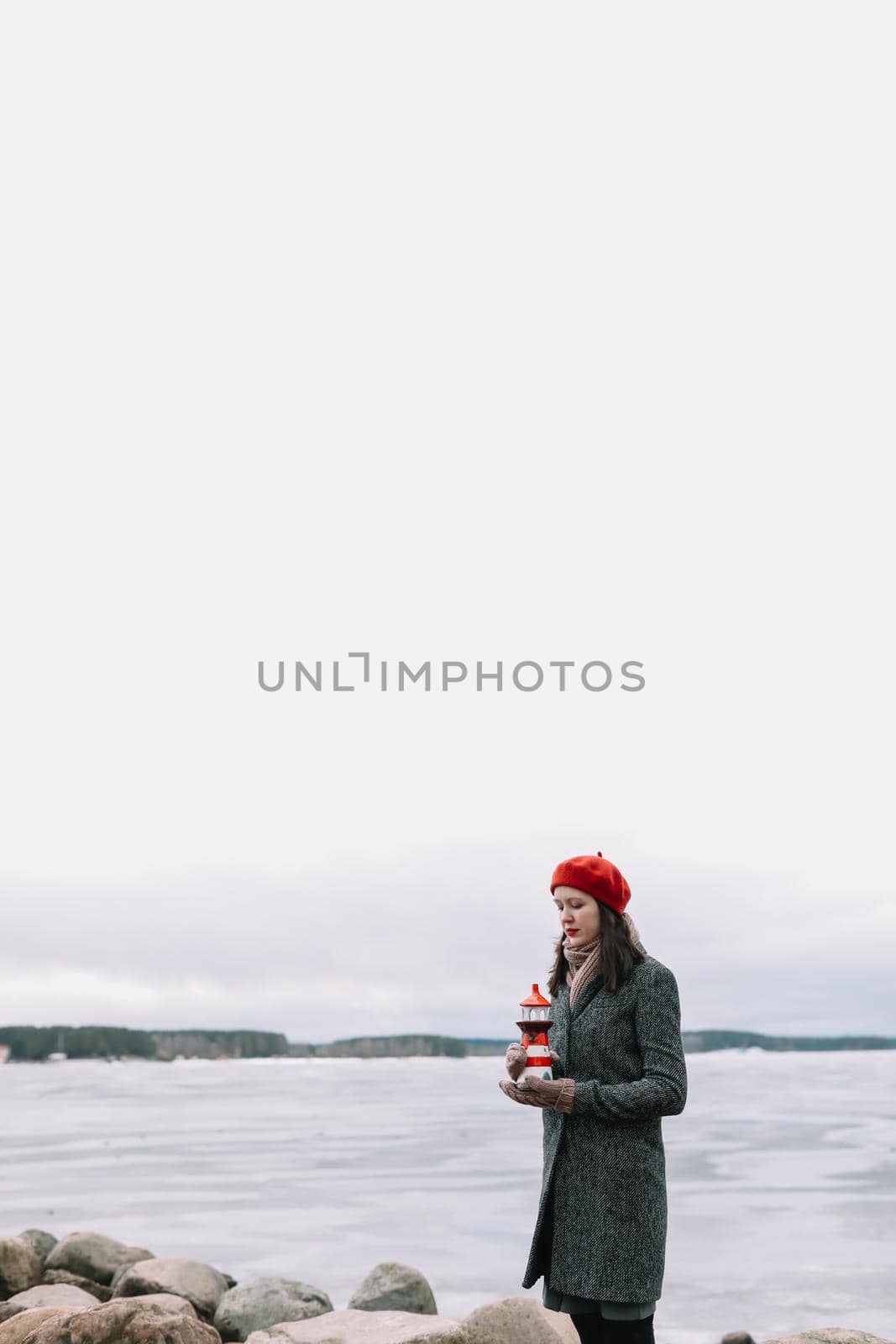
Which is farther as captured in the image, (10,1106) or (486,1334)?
(10,1106)

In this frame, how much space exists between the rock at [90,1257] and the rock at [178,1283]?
1.13 m

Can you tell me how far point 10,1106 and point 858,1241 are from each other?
44.4 meters

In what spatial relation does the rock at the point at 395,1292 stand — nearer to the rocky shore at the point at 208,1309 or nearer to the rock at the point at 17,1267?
the rocky shore at the point at 208,1309

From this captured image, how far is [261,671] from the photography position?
15.5 m

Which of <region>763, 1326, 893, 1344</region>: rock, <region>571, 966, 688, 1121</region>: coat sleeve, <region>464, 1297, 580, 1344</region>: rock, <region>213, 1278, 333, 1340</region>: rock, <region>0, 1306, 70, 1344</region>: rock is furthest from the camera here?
<region>213, 1278, 333, 1340</region>: rock

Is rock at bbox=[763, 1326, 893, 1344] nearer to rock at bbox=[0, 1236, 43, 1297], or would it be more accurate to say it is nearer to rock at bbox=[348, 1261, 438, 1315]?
rock at bbox=[348, 1261, 438, 1315]

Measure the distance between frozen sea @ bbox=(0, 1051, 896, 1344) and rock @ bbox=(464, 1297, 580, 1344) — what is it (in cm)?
482

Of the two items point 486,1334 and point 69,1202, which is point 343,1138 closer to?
point 69,1202

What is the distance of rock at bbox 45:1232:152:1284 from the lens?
11.5 m

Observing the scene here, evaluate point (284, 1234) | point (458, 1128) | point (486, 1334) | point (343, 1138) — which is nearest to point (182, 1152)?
point (343, 1138)

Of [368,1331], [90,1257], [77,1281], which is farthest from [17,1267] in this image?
[368,1331]

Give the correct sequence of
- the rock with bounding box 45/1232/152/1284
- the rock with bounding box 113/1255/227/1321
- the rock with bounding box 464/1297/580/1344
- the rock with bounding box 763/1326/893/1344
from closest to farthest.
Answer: the rock with bounding box 763/1326/893/1344 → the rock with bounding box 464/1297/580/1344 → the rock with bounding box 113/1255/227/1321 → the rock with bounding box 45/1232/152/1284

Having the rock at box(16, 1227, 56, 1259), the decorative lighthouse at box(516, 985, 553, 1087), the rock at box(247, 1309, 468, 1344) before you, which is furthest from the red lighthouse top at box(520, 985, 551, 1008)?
the rock at box(16, 1227, 56, 1259)

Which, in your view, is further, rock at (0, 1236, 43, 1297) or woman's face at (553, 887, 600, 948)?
rock at (0, 1236, 43, 1297)
